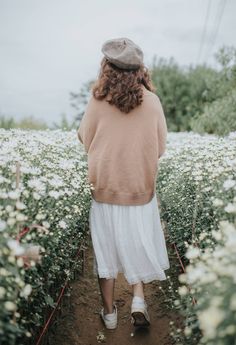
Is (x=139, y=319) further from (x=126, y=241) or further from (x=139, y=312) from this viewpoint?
(x=126, y=241)

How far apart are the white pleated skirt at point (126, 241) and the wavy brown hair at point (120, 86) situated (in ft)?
2.82

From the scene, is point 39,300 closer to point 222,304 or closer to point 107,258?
point 107,258

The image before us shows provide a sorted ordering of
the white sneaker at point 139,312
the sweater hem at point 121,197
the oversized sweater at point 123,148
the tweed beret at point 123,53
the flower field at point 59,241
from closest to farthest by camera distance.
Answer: the flower field at point 59,241 → the tweed beret at point 123,53 → the oversized sweater at point 123,148 → the sweater hem at point 121,197 → the white sneaker at point 139,312

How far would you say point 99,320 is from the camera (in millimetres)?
4496

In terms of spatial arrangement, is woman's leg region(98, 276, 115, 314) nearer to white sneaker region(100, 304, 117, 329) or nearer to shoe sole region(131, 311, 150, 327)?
white sneaker region(100, 304, 117, 329)

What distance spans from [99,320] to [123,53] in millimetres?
2509

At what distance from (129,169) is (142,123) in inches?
15.0

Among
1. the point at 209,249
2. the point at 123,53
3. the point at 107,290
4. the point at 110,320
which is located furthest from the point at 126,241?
the point at 123,53

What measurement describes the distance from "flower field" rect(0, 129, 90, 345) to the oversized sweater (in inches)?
14.3

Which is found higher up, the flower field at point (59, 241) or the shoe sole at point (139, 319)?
the flower field at point (59, 241)

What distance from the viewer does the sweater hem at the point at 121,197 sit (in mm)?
3840

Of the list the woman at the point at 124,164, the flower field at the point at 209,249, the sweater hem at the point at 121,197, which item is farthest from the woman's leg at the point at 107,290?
A: the sweater hem at the point at 121,197

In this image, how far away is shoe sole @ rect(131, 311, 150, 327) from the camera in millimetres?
4049

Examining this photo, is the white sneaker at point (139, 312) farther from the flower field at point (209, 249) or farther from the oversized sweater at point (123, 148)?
the oversized sweater at point (123, 148)
